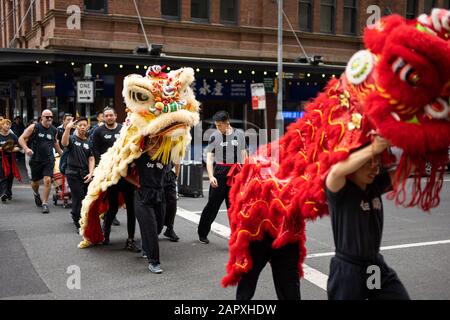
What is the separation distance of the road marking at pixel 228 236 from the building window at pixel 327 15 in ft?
52.5

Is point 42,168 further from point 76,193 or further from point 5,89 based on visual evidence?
point 5,89

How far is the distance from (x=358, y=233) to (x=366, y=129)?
0.65 m

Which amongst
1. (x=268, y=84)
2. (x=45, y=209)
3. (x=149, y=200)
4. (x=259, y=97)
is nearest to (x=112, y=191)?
(x=149, y=200)

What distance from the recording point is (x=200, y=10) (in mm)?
20594

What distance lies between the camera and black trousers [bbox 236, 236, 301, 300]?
12.6 feet

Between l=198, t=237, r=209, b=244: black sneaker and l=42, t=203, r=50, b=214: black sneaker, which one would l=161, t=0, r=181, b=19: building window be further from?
l=198, t=237, r=209, b=244: black sneaker

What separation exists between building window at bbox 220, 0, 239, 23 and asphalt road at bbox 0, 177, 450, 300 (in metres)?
13.9

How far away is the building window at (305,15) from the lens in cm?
2253

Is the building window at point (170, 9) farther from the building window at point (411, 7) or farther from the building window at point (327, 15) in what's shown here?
the building window at point (411, 7)

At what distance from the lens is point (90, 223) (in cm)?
690

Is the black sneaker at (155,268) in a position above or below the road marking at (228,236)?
above

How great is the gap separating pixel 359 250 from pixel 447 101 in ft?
3.27
